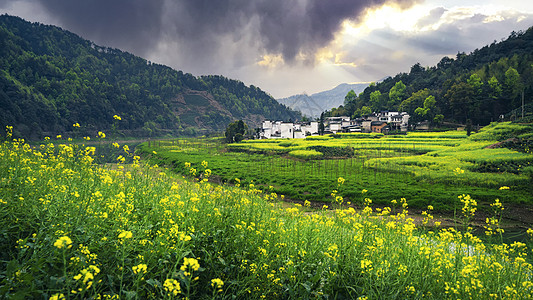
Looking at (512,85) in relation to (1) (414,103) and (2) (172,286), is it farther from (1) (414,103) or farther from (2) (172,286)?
(2) (172,286)

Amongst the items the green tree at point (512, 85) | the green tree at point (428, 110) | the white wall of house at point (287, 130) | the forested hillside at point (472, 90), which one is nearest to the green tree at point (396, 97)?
the forested hillside at point (472, 90)

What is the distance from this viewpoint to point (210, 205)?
4.80 metres

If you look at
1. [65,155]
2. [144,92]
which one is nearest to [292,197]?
[65,155]

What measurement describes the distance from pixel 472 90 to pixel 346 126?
31.1 meters

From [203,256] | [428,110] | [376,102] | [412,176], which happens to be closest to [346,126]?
[428,110]

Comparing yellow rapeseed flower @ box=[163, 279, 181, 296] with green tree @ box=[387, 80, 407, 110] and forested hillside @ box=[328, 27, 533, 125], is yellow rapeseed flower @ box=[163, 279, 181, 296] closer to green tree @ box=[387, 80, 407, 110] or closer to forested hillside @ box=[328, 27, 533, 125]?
forested hillside @ box=[328, 27, 533, 125]

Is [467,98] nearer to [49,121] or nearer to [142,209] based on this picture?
[142,209]

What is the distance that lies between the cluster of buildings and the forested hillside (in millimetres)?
4068

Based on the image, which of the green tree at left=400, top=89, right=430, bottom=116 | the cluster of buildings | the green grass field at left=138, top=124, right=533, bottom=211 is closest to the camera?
the green grass field at left=138, top=124, right=533, bottom=211

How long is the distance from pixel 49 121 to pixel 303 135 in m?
77.4

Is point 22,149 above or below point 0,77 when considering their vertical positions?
below

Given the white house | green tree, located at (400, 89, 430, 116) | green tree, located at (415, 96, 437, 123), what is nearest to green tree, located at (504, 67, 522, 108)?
green tree, located at (415, 96, 437, 123)

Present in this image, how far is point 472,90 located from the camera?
6438cm

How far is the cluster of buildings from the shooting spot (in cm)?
7481
